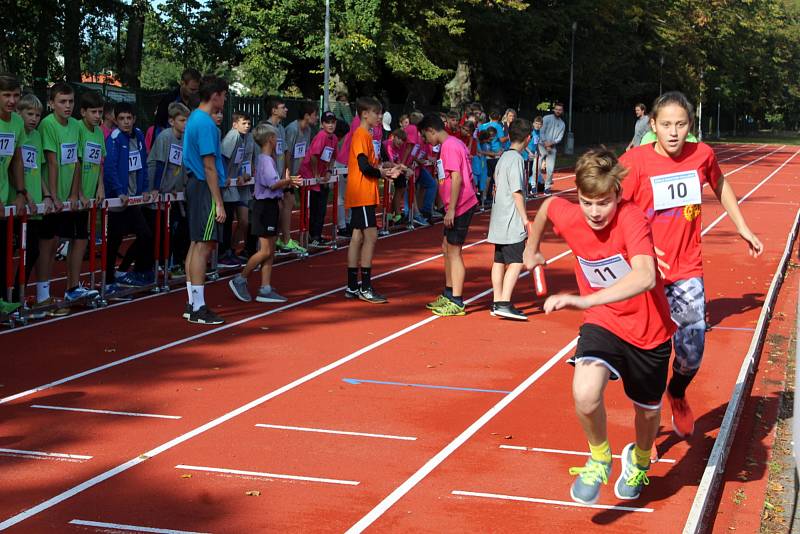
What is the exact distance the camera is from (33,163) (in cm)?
1096

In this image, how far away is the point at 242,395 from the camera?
28.0ft

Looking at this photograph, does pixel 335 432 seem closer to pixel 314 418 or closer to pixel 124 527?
pixel 314 418

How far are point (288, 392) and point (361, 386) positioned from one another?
58 centimetres

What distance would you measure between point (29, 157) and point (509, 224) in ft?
15.2

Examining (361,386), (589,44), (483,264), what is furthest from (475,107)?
(589,44)

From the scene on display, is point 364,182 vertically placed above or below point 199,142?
below

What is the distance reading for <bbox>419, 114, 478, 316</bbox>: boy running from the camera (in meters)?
11.9

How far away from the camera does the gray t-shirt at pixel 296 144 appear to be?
1664 centimetres

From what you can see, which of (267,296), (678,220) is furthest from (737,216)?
(267,296)

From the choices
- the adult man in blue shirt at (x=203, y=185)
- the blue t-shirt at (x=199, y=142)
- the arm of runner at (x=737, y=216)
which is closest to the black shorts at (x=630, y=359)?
the arm of runner at (x=737, y=216)

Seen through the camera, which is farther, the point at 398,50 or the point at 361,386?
the point at 398,50

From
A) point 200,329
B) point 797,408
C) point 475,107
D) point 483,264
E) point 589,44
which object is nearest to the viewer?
point 797,408

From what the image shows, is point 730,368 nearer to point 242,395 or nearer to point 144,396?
point 242,395

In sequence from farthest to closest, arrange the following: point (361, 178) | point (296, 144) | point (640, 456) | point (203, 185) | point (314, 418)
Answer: point (296, 144) → point (361, 178) → point (203, 185) → point (314, 418) → point (640, 456)
